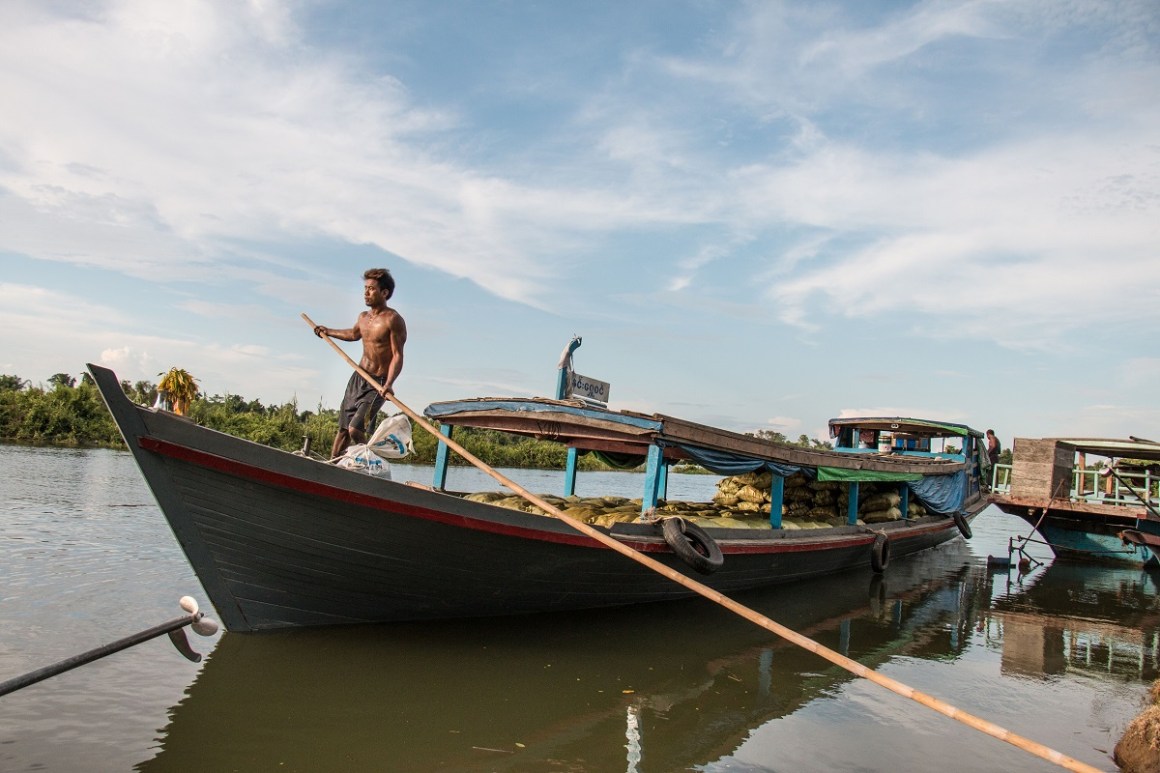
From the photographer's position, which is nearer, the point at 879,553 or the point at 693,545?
the point at 693,545

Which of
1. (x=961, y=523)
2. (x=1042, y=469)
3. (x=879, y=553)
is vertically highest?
(x=1042, y=469)

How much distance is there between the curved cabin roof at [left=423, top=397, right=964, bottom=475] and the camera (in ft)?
22.2

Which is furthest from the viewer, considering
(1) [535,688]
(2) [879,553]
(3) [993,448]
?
(3) [993,448]

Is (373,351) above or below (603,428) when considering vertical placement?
above

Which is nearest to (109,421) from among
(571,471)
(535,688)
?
(571,471)

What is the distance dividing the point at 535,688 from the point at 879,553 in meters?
7.37

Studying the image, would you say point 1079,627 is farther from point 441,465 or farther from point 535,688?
point 441,465

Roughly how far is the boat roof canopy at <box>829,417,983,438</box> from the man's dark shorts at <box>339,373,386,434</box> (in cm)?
1168

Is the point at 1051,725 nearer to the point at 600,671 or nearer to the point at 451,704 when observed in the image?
the point at 600,671

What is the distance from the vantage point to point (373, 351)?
5.63 metres

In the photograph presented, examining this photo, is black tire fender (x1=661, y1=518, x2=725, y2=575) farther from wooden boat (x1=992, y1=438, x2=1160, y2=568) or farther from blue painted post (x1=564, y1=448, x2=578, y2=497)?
wooden boat (x1=992, y1=438, x2=1160, y2=568)

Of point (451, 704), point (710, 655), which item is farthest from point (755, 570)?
point (451, 704)

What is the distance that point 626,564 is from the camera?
6418 millimetres

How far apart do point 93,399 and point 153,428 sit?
1028 inches
